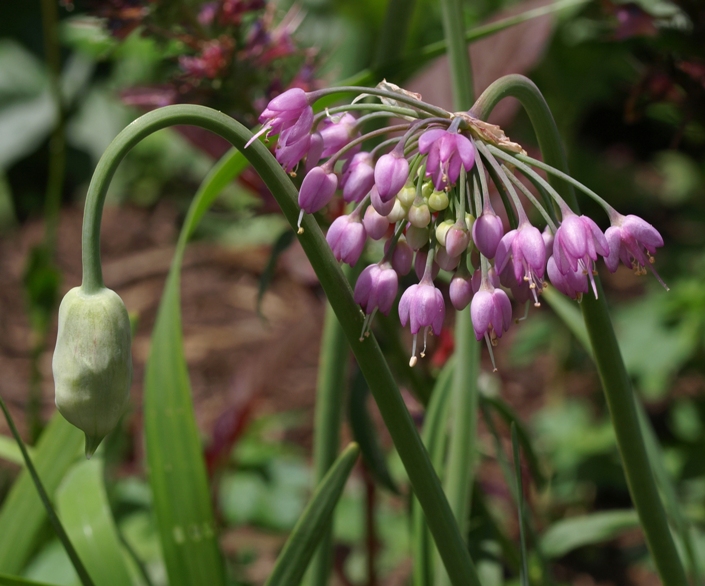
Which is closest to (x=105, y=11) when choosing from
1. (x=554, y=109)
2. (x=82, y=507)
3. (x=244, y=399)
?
(x=82, y=507)

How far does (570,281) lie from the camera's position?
0.50m

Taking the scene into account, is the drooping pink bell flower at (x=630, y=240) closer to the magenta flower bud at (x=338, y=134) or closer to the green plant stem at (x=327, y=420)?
the magenta flower bud at (x=338, y=134)

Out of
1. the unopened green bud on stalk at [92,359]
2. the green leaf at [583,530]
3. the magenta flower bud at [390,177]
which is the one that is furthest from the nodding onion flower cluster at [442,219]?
the green leaf at [583,530]

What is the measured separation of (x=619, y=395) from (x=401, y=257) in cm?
24

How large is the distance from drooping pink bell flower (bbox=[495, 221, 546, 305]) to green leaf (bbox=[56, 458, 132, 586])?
660 millimetres

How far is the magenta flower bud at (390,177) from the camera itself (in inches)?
19.0

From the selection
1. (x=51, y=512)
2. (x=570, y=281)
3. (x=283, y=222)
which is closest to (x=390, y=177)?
(x=570, y=281)

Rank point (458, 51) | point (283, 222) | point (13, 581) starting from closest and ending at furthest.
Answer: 1. point (13, 581)
2. point (458, 51)
3. point (283, 222)

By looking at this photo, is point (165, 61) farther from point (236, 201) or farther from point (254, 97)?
point (236, 201)

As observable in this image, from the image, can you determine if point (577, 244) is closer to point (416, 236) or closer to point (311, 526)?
point (416, 236)

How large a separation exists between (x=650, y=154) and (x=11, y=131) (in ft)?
9.96

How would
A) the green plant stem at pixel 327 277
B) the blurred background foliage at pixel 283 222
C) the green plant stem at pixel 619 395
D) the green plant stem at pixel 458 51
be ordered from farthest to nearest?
the blurred background foliage at pixel 283 222 → the green plant stem at pixel 458 51 → the green plant stem at pixel 619 395 → the green plant stem at pixel 327 277

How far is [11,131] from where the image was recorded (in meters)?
3.62

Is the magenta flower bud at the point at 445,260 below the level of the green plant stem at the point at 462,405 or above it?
above
